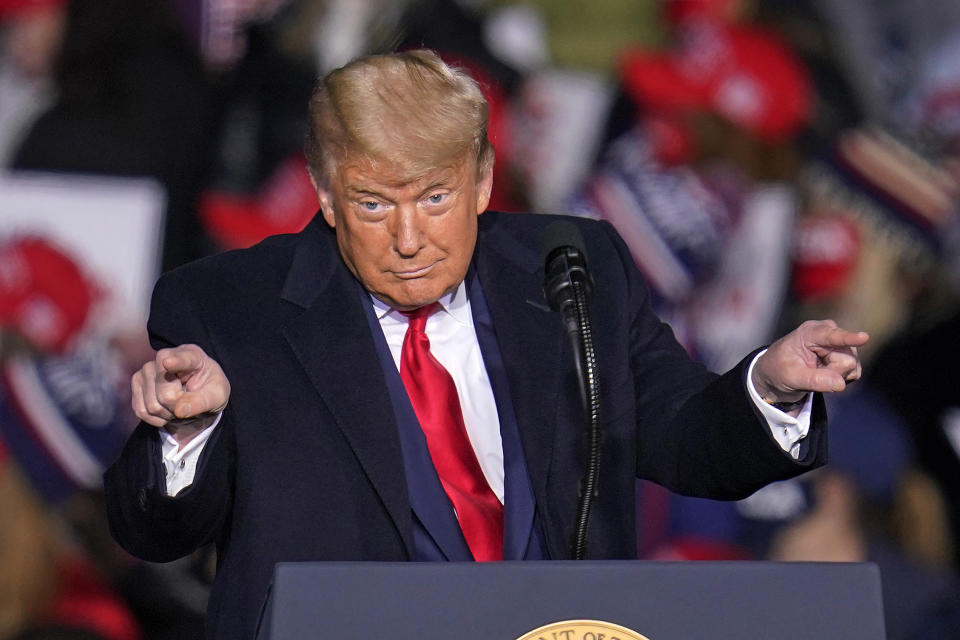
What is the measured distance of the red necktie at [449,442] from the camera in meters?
1.76

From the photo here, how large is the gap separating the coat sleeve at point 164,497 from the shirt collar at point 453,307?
250mm

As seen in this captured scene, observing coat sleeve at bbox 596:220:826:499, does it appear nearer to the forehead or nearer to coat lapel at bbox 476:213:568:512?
coat lapel at bbox 476:213:568:512

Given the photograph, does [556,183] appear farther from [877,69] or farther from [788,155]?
[877,69]

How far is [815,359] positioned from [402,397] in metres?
0.55

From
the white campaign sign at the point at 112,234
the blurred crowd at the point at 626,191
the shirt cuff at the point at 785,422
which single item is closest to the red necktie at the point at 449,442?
the shirt cuff at the point at 785,422

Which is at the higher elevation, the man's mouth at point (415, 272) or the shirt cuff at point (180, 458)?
the man's mouth at point (415, 272)

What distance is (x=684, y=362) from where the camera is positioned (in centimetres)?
196

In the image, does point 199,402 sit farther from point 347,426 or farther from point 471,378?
point 471,378

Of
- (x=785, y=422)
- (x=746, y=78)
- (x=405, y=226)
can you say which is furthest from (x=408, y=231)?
(x=746, y=78)

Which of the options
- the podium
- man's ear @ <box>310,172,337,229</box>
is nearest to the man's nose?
man's ear @ <box>310,172,337,229</box>

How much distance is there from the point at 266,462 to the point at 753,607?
676 mm

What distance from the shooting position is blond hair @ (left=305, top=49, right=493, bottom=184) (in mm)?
1709

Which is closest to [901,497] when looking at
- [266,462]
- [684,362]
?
[684,362]

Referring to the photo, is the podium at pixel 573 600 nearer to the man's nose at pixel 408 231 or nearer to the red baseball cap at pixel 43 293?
the man's nose at pixel 408 231
